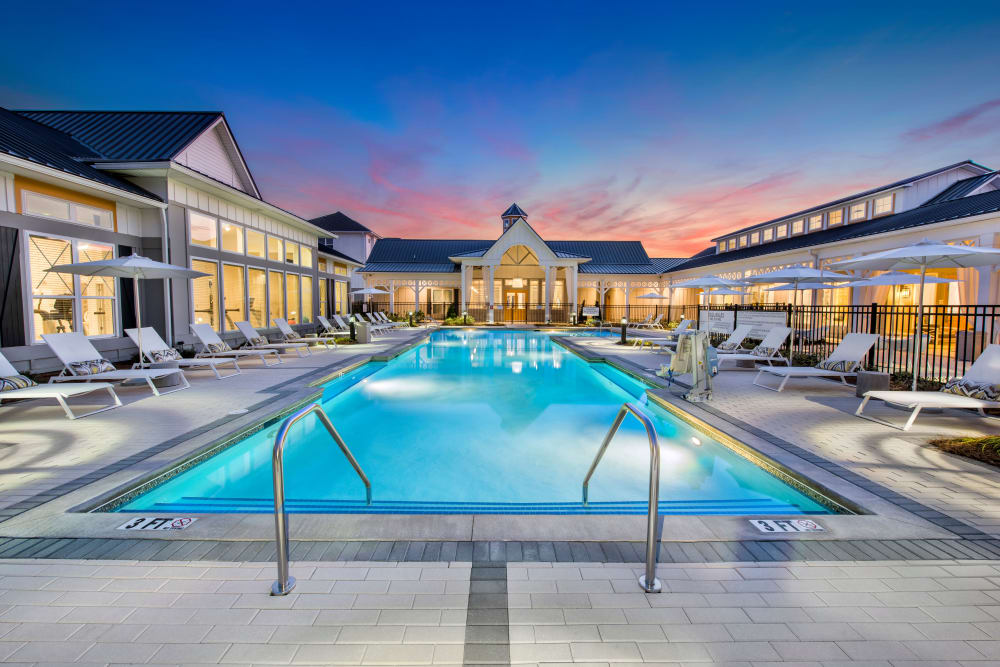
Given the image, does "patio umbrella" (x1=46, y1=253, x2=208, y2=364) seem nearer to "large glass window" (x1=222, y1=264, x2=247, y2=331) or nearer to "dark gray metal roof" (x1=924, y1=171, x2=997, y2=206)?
"large glass window" (x1=222, y1=264, x2=247, y2=331)

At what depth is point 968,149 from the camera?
2169 cm

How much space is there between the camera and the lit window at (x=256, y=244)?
14.0 metres

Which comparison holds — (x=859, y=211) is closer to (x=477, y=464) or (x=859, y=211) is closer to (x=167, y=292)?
(x=477, y=464)

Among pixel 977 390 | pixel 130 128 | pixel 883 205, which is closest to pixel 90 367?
pixel 130 128

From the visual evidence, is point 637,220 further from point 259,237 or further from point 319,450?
point 319,450

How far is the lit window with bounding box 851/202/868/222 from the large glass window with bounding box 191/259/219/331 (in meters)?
25.6

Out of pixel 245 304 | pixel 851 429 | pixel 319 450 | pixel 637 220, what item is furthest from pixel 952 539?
pixel 637 220

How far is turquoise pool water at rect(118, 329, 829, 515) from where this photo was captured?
381cm

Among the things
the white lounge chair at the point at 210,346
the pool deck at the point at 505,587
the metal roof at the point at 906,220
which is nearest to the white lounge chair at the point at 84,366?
the white lounge chair at the point at 210,346

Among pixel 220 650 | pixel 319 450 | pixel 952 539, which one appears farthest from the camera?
pixel 319 450

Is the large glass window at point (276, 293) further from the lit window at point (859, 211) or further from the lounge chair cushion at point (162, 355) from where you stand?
the lit window at point (859, 211)

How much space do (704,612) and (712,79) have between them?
68.8ft

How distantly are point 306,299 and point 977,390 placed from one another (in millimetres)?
20091

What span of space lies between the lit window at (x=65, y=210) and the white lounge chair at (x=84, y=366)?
301 cm
